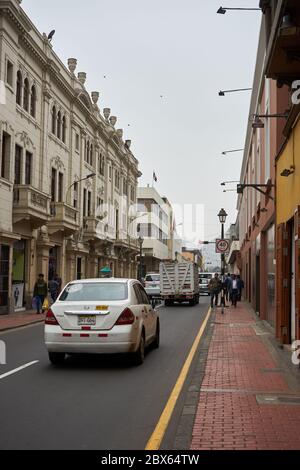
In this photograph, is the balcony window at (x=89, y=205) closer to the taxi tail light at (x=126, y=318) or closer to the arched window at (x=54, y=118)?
the arched window at (x=54, y=118)

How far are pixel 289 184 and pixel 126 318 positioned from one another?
447 centimetres

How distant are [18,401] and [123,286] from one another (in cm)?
394

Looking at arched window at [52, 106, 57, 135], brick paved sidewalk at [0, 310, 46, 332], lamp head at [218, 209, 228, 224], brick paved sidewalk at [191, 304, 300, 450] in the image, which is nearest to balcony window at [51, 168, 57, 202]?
arched window at [52, 106, 57, 135]

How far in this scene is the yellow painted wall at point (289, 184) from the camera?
1094cm

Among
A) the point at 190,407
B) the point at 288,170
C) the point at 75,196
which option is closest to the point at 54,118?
the point at 75,196

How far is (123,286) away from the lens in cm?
1127

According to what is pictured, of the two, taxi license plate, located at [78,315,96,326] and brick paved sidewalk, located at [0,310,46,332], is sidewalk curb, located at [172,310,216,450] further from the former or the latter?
brick paved sidewalk, located at [0,310,46,332]

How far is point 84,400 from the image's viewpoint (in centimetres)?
786

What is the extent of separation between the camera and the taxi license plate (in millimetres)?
10352

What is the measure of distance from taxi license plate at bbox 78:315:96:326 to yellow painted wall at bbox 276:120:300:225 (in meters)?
4.28

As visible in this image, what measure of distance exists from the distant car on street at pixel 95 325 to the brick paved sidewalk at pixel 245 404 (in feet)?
5.08

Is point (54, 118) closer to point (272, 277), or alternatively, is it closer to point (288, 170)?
point (272, 277)

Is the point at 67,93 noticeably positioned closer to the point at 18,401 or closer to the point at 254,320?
the point at 254,320

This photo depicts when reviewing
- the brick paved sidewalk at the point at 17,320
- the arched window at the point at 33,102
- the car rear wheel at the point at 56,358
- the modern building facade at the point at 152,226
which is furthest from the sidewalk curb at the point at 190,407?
the modern building facade at the point at 152,226
